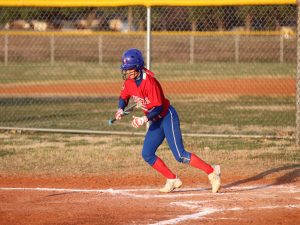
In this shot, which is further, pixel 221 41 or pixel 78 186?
pixel 221 41

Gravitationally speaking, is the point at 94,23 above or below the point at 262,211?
above

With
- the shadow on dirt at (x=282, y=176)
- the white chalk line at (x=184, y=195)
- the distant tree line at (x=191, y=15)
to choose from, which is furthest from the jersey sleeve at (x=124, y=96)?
the distant tree line at (x=191, y=15)

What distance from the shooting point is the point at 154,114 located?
9.22 m

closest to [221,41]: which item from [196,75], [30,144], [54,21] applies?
[196,75]

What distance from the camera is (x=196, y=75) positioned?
99.9ft

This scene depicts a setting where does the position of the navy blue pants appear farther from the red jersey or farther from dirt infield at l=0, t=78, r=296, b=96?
dirt infield at l=0, t=78, r=296, b=96

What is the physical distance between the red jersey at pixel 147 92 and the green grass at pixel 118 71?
18551 millimetres

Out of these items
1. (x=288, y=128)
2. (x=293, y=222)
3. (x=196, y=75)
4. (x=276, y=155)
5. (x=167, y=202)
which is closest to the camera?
(x=293, y=222)

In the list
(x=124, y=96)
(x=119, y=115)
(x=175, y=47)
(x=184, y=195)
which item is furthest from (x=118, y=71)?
(x=119, y=115)

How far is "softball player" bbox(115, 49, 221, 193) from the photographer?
9.22 meters

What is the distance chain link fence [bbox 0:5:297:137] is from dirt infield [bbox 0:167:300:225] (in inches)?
180

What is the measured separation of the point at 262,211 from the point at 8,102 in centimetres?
1371

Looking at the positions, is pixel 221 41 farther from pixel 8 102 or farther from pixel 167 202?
pixel 167 202

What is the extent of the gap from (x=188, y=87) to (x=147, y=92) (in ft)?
56.0
